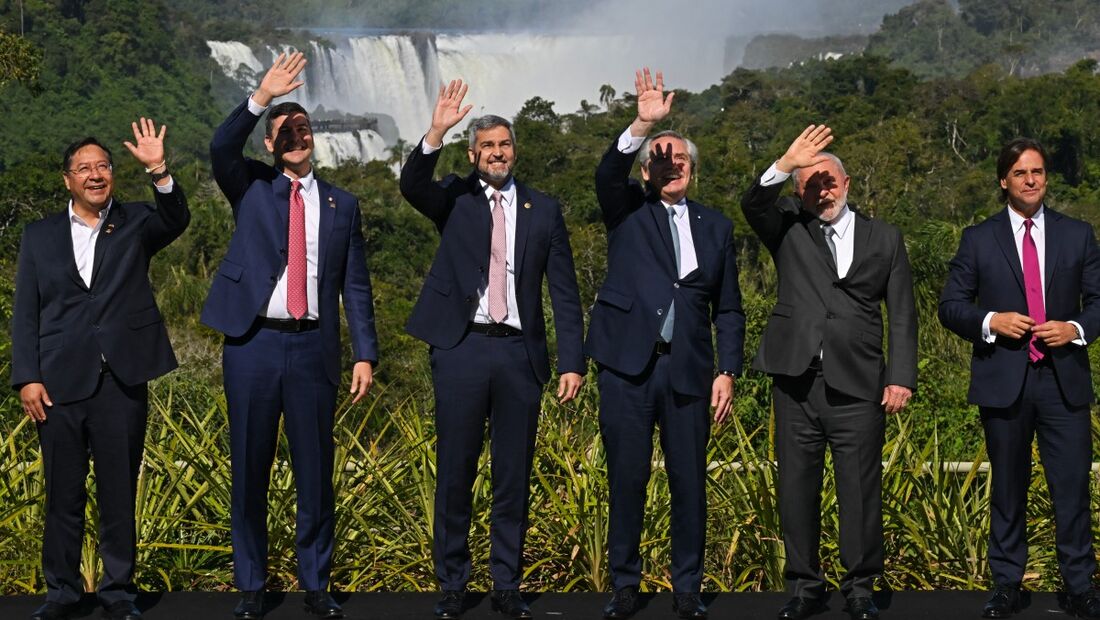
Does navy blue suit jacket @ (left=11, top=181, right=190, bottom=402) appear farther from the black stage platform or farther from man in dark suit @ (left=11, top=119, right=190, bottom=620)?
the black stage platform

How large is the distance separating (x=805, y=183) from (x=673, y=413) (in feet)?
2.64

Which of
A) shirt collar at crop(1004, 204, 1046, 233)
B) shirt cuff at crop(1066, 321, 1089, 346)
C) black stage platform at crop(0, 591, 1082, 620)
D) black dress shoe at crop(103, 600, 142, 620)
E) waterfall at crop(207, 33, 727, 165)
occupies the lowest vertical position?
black stage platform at crop(0, 591, 1082, 620)

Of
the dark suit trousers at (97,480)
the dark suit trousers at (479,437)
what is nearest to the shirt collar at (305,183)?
the dark suit trousers at (479,437)

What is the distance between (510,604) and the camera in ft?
13.7

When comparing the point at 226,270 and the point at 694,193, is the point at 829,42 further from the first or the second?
the point at 226,270

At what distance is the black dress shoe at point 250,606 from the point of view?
4.09 meters

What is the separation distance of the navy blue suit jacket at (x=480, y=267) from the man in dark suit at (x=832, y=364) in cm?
58

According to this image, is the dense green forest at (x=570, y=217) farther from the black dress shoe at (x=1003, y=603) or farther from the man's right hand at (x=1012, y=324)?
the man's right hand at (x=1012, y=324)

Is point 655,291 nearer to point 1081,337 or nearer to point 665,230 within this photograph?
point 665,230

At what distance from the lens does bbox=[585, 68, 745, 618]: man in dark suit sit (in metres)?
4.20

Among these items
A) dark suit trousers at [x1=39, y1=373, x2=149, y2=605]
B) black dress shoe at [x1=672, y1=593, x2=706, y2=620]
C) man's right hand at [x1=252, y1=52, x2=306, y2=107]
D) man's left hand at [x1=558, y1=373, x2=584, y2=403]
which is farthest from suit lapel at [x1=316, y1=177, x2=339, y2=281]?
black dress shoe at [x1=672, y1=593, x2=706, y2=620]

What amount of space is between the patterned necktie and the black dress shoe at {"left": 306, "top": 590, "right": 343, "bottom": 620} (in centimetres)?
124

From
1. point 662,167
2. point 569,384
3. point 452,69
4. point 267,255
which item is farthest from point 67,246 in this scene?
point 452,69

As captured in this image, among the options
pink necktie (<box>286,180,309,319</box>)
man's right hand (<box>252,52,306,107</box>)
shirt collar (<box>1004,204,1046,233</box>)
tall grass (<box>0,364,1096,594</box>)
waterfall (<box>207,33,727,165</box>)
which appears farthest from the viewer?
waterfall (<box>207,33,727,165</box>)
